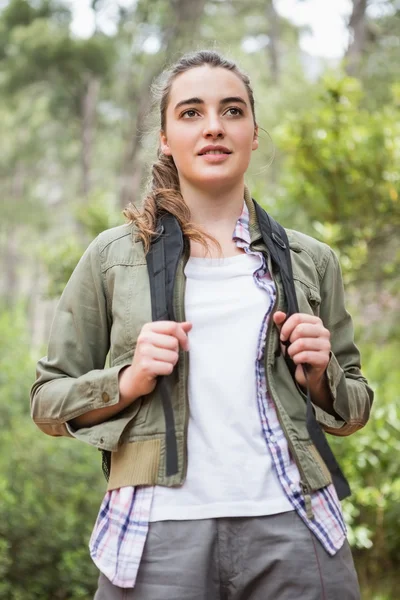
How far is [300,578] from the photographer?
1.71 m

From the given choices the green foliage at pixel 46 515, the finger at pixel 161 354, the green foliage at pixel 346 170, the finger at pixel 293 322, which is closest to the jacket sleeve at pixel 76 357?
the finger at pixel 161 354

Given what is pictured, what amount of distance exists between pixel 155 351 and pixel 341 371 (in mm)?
513

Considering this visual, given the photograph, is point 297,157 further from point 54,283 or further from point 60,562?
point 60,562

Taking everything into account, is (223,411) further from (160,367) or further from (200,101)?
→ (200,101)

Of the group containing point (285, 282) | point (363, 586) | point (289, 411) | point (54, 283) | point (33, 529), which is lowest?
point (363, 586)

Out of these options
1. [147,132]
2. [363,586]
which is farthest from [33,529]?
[147,132]

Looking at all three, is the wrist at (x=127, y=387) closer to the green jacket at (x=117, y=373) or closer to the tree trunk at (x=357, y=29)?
the green jacket at (x=117, y=373)

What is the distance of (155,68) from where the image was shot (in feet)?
23.0

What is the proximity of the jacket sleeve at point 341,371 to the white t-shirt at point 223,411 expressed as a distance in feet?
0.76

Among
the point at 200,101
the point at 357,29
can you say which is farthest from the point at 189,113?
the point at 357,29

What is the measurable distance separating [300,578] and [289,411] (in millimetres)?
370

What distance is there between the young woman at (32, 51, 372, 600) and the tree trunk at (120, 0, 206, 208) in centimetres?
452

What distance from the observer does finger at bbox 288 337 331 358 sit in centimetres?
176

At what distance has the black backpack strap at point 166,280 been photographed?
5.60 ft
